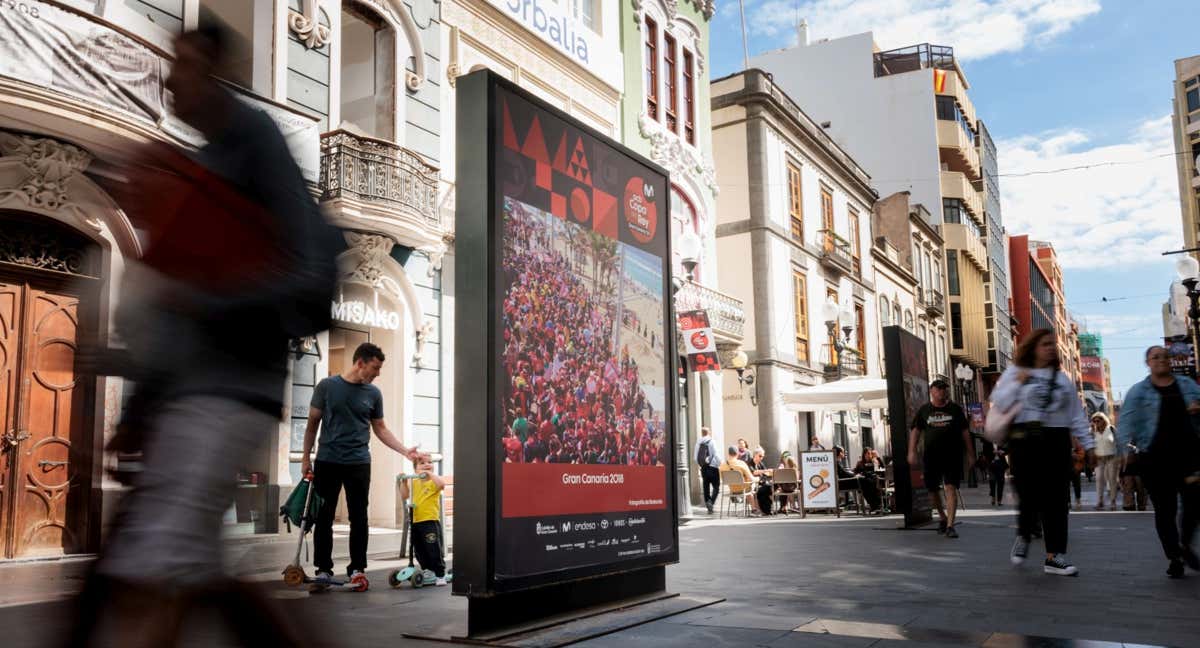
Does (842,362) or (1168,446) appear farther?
(842,362)

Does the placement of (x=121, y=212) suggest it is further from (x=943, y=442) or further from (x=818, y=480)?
(x=818, y=480)

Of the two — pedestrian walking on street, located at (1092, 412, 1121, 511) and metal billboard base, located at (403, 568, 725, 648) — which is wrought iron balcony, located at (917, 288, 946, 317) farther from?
metal billboard base, located at (403, 568, 725, 648)

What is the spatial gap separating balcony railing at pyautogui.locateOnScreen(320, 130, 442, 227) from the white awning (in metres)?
9.29

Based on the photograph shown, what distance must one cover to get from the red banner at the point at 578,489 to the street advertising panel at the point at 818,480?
1158 centimetres

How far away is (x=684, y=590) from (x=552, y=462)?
1960 millimetres

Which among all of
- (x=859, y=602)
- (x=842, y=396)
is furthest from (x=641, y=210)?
(x=842, y=396)

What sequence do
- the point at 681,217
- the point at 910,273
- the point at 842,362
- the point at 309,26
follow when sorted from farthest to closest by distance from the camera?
1. the point at 910,273
2. the point at 842,362
3. the point at 681,217
4. the point at 309,26

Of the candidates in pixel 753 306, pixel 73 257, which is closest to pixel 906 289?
pixel 753 306

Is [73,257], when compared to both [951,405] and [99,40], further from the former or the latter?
[951,405]

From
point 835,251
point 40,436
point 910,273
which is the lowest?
point 40,436

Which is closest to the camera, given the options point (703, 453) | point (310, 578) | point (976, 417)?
point (310, 578)

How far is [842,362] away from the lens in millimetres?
34062

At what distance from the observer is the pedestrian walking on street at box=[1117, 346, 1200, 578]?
7.65 metres

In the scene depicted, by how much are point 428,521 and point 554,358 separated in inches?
104
